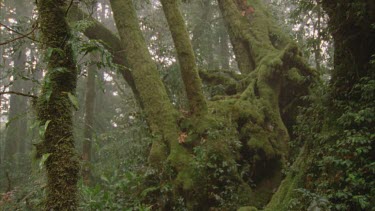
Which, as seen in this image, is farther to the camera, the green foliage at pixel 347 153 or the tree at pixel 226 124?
the tree at pixel 226 124

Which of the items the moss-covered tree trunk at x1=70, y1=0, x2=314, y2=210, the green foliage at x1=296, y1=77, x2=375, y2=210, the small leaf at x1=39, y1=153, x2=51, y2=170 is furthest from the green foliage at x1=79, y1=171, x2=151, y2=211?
the small leaf at x1=39, y1=153, x2=51, y2=170

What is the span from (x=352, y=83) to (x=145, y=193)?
13.7 feet

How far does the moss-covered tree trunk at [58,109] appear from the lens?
333cm

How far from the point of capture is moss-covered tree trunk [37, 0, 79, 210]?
3.33 meters

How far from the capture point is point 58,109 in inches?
137

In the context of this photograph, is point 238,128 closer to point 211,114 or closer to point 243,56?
point 211,114

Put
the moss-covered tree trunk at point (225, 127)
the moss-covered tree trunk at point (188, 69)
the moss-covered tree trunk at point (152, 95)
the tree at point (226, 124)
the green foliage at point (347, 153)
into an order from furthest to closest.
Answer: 1. the moss-covered tree trunk at point (188, 69)
2. the moss-covered tree trunk at point (152, 95)
3. the tree at point (226, 124)
4. the moss-covered tree trunk at point (225, 127)
5. the green foliage at point (347, 153)

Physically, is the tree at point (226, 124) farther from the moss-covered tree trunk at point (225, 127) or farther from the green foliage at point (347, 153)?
the green foliage at point (347, 153)

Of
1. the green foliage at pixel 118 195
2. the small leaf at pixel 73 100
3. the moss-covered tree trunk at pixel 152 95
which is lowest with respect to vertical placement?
the green foliage at pixel 118 195

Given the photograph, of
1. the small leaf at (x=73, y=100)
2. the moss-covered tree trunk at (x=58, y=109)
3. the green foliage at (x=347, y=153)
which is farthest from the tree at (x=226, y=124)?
the small leaf at (x=73, y=100)

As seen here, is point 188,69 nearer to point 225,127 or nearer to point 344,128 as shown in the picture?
point 225,127

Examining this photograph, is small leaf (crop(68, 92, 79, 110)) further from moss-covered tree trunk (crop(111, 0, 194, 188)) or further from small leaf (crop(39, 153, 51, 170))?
moss-covered tree trunk (crop(111, 0, 194, 188))

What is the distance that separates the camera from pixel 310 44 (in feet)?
25.1

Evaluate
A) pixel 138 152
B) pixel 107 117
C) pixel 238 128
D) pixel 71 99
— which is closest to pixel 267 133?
pixel 238 128
